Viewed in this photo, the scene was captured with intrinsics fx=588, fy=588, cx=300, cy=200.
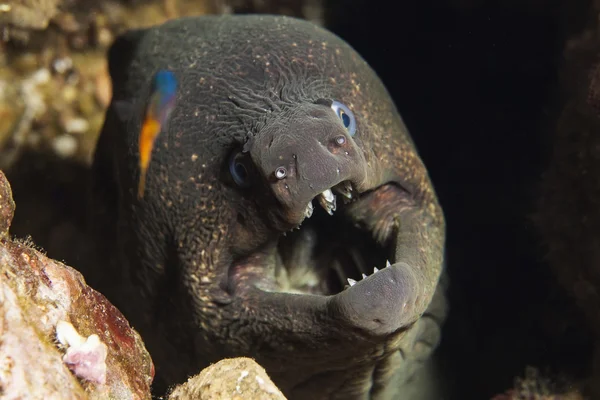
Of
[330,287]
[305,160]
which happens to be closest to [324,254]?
[330,287]

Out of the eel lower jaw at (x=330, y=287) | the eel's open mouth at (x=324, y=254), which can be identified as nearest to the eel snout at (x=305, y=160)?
the eel lower jaw at (x=330, y=287)

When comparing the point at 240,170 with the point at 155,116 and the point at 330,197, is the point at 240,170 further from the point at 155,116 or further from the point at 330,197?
the point at 155,116

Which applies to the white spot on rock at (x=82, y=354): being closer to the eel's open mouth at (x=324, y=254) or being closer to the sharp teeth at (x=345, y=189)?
the sharp teeth at (x=345, y=189)

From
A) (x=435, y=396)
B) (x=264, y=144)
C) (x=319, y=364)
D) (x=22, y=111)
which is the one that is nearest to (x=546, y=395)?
(x=435, y=396)

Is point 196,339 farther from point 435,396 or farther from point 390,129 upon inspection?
point 435,396

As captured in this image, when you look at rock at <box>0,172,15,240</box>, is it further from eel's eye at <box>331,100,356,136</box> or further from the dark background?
the dark background

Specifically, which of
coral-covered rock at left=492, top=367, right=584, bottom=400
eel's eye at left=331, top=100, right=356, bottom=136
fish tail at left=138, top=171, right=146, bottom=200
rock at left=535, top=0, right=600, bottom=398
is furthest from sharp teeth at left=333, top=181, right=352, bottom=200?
coral-covered rock at left=492, top=367, right=584, bottom=400
